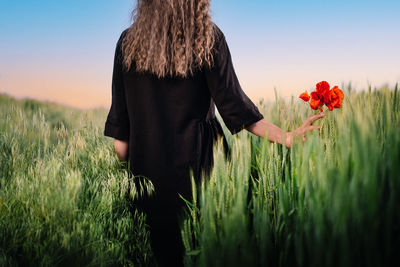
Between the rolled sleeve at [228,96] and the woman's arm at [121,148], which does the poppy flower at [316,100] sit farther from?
the woman's arm at [121,148]

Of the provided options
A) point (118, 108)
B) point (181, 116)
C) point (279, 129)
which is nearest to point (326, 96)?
point (279, 129)

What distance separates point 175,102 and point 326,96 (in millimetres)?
856

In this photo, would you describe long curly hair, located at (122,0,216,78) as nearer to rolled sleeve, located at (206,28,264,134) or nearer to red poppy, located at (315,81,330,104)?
rolled sleeve, located at (206,28,264,134)

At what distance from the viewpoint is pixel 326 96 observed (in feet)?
6.47

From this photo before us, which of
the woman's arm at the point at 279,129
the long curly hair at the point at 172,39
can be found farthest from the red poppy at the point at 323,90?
the long curly hair at the point at 172,39

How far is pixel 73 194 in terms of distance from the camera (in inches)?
65.9

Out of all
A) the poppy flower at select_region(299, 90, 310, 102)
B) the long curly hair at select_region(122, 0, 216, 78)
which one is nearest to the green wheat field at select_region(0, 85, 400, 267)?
the poppy flower at select_region(299, 90, 310, 102)

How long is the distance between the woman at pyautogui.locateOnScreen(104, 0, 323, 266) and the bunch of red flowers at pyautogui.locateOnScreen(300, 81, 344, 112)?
0.29m

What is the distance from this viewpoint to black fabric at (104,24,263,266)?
6.12 feet

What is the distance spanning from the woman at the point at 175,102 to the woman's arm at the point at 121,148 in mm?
158

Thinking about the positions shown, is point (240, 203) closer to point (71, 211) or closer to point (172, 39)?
point (71, 211)

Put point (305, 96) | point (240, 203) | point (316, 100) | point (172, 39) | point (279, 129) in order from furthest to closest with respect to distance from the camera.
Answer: point (305, 96)
point (316, 100)
point (172, 39)
point (279, 129)
point (240, 203)

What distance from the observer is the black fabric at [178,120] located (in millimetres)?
1865

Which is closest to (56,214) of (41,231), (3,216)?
(41,231)
